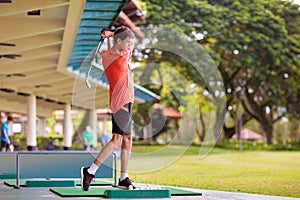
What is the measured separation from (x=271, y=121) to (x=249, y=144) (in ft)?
8.70

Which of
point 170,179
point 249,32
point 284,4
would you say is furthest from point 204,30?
point 170,179

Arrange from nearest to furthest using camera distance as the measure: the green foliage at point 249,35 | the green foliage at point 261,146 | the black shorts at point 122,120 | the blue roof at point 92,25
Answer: the black shorts at point 122,120 < the blue roof at point 92,25 < the green foliage at point 249,35 < the green foliage at point 261,146

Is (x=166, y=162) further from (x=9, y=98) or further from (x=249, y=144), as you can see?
(x=249, y=144)

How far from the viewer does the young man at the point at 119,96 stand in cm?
999

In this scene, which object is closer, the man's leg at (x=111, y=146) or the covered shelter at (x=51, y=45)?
the man's leg at (x=111, y=146)

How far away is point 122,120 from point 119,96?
1.03 ft

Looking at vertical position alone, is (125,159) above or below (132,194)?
above

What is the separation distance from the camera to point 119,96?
10039 mm

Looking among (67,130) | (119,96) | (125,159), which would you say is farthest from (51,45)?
(67,130)

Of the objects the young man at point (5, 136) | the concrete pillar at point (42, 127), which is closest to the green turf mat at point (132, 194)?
the young man at point (5, 136)

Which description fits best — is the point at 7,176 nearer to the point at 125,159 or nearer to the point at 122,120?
the point at 125,159

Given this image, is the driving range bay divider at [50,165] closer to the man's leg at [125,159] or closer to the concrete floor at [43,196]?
the concrete floor at [43,196]

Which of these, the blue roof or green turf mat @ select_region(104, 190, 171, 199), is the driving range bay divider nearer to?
the blue roof

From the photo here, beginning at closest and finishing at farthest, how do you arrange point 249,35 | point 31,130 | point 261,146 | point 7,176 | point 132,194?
point 132,194 < point 7,176 < point 31,130 < point 249,35 < point 261,146
